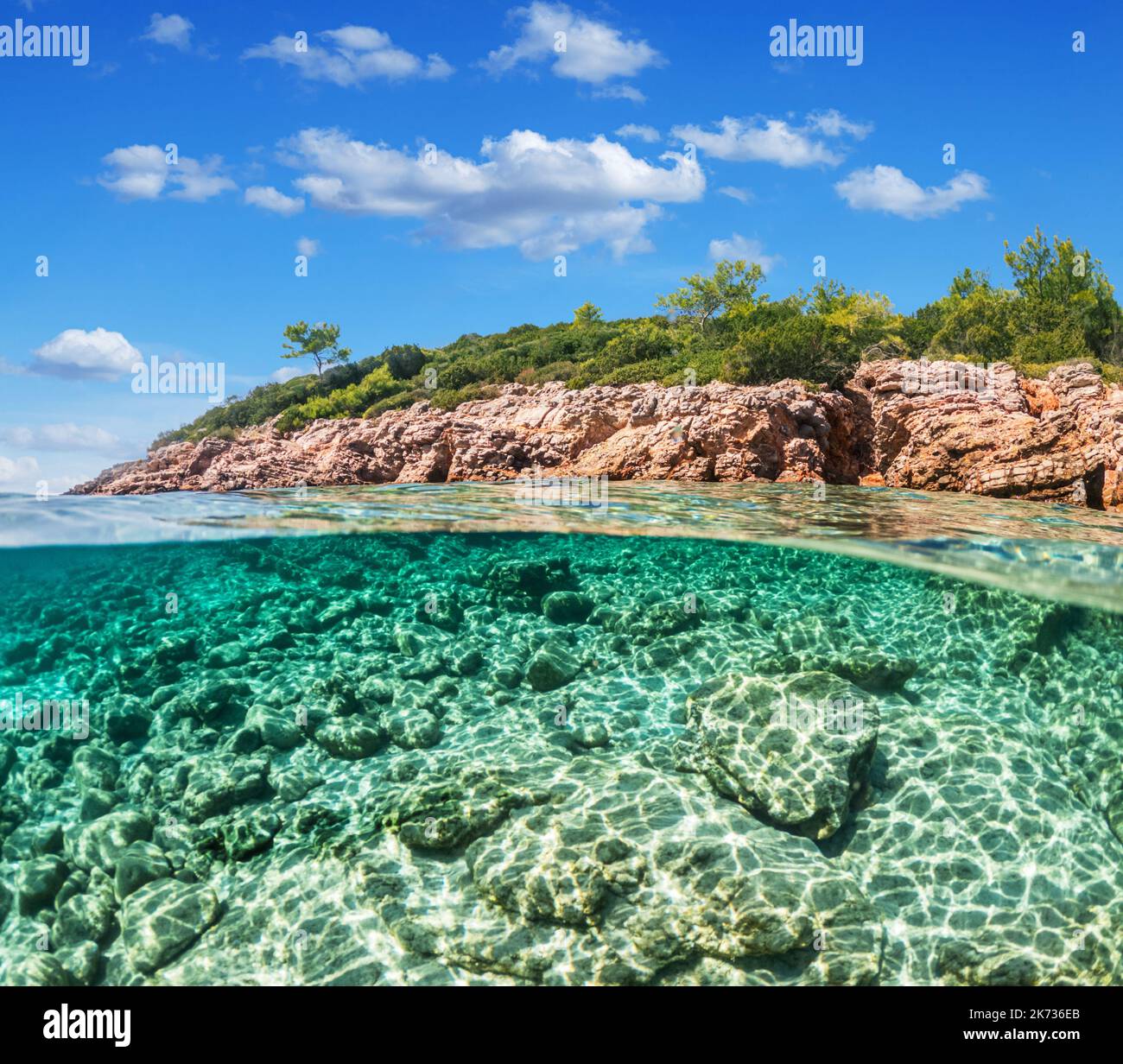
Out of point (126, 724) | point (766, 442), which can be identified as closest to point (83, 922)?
point (126, 724)

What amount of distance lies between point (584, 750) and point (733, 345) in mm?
24978

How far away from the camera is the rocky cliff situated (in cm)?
1625

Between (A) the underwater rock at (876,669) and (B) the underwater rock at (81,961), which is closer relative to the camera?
(B) the underwater rock at (81,961)

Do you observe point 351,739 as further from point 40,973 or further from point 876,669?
point 876,669

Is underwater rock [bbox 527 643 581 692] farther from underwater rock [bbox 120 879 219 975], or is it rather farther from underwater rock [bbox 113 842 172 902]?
underwater rock [bbox 113 842 172 902]

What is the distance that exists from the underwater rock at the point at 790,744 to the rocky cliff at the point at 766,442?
9519 millimetres

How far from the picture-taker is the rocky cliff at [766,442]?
16.2m

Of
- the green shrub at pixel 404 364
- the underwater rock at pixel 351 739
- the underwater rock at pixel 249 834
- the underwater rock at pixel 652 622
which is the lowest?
the underwater rock at pixel 249 834

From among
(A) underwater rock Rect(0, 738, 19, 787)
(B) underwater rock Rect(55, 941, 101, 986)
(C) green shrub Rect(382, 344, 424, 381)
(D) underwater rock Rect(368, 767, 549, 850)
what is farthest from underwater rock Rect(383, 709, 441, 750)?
(C) green shrub Rect(382, 344, 424, 381)

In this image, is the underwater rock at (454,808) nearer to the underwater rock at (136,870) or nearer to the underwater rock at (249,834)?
the underwater rock at (249,834)

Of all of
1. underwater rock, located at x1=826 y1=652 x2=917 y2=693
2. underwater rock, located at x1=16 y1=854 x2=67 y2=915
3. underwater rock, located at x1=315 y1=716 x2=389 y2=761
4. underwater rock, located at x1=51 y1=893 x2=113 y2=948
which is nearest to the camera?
underwater rock, located at x1=51 y1=893 x2=113 y2=948

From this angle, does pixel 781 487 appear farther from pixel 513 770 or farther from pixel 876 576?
pixel 513 770

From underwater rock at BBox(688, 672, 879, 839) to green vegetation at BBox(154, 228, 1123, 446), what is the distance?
593 inches

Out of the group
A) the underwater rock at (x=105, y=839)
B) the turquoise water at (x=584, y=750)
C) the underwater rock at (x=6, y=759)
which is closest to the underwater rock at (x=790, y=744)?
the turquoise water at (x=584, y=750)
